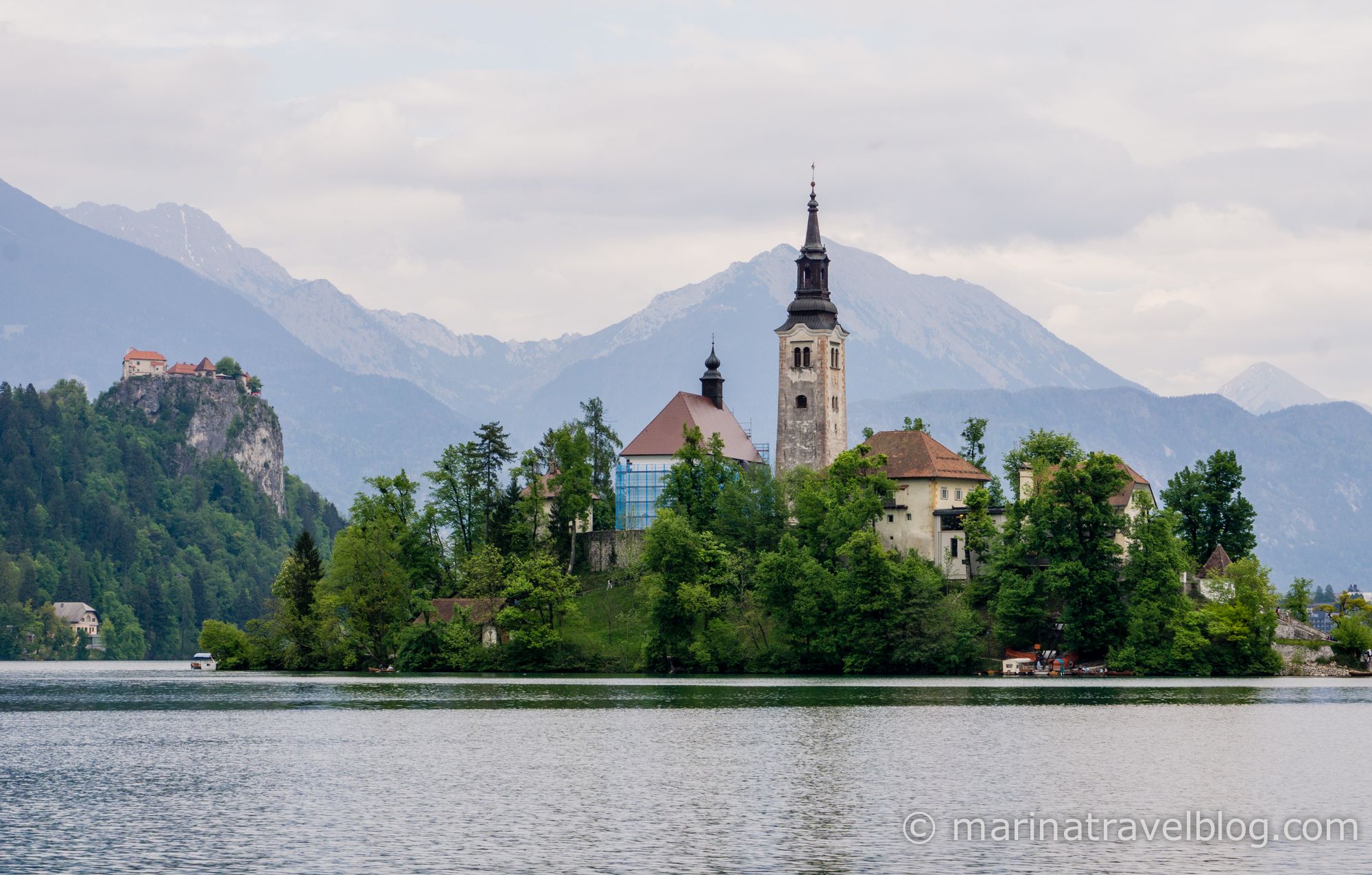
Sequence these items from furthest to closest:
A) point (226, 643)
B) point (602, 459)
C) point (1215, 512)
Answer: point (602, 459)
point (226, 643)
point (1215, 512)

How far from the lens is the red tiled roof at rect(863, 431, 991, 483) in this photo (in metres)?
126

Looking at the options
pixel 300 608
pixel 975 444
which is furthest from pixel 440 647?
pixel 975 444

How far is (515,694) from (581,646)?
98.0 ft

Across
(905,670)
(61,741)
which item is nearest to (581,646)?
(905,670)

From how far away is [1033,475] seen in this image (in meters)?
117

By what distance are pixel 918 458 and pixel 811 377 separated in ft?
73.5

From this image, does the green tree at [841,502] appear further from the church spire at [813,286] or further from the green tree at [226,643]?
the green tree at [226,643]

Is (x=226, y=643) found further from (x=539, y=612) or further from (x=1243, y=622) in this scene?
(x=1243, y=622)

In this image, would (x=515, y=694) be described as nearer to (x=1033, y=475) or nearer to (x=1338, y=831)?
(x=1033, y=475)

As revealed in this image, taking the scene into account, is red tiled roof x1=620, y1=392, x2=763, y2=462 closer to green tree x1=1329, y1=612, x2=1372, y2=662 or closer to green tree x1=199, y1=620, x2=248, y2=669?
green tree x1=199, y1=620, x2=248, y2=669

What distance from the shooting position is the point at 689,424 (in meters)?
148

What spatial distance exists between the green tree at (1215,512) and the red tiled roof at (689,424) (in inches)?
1516

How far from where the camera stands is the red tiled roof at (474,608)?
123188mm

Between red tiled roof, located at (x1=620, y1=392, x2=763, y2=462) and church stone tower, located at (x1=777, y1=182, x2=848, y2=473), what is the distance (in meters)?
6.68
